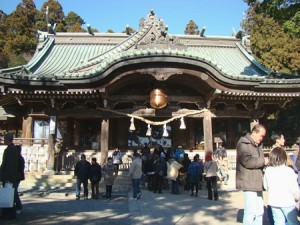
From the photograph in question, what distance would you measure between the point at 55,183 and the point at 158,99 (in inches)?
225

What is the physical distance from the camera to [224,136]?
690 inches

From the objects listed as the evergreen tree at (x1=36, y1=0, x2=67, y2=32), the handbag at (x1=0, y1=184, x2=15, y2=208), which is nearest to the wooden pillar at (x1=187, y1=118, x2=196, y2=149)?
the handbag at (x1=0, y1=184, x2=15, y2=208)

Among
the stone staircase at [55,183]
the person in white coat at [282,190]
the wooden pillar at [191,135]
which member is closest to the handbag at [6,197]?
the person in white coat at [282,190]

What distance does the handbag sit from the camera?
20.7ft

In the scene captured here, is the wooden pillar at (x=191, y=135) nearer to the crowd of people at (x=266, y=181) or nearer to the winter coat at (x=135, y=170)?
the winter coat at (x=135, y=170)

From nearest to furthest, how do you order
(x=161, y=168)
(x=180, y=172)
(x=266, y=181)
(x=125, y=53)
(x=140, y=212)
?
1. (x=266, y=181)
2. (x=140, y=212)
3. (x=161, y=168)
4. (x=180, y=172)
5. (x=125, y=53)

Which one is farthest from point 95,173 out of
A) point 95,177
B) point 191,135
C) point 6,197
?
point 191,135

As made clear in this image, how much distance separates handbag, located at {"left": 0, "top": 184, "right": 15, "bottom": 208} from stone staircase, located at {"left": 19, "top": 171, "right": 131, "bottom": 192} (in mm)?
5716

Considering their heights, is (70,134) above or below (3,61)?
below

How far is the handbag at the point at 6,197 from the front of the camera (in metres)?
6.32

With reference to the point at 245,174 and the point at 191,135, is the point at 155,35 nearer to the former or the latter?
the point at 191,135

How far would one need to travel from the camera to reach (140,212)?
750cm

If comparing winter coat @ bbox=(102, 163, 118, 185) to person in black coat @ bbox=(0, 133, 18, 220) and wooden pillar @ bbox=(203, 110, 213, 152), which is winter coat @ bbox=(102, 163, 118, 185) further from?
wooden pillar @ bbox=(203, 110, 213, 152)

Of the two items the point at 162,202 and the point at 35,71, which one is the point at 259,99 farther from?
the point at 35,71
